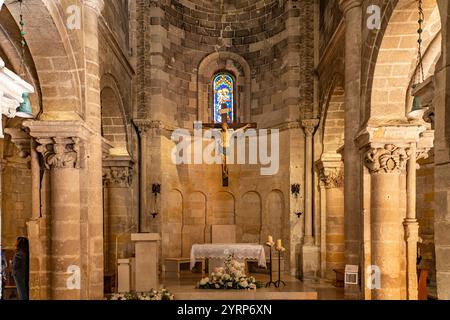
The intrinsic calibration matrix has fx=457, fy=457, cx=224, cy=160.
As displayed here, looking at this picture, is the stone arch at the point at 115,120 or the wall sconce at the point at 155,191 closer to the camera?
the stone arch at the point at 115,120

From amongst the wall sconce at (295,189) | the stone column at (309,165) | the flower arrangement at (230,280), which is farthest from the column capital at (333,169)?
the flower arrangement at (230,280)

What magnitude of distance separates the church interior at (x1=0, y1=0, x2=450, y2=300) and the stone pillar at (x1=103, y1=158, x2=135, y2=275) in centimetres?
6

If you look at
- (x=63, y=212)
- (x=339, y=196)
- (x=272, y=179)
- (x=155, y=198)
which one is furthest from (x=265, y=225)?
(x=63, y=212)

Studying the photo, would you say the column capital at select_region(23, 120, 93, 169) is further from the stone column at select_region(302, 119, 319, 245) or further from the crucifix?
the stone column at select_region(302, 119, 319, 245)

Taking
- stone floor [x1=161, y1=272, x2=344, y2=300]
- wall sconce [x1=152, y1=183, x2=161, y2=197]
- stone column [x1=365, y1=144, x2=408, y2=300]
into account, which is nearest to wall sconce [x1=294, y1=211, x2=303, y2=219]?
stone floor [x1=161, y1=272, x2=344, y2=300]

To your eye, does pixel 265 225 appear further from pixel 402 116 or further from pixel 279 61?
pixel 402 116

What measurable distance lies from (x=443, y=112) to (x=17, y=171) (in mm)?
12522

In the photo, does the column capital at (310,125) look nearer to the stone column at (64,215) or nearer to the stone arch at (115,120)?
the stone arch at (115,120)

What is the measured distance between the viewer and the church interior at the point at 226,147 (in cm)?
780

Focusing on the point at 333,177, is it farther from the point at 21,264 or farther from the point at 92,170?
the point at 21,264

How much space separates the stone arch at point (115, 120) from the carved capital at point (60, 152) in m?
3.95

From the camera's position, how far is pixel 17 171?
13852 millimetres

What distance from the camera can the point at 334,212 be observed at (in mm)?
13734

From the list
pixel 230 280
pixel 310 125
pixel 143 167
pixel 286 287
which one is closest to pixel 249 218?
pixel 310 125
